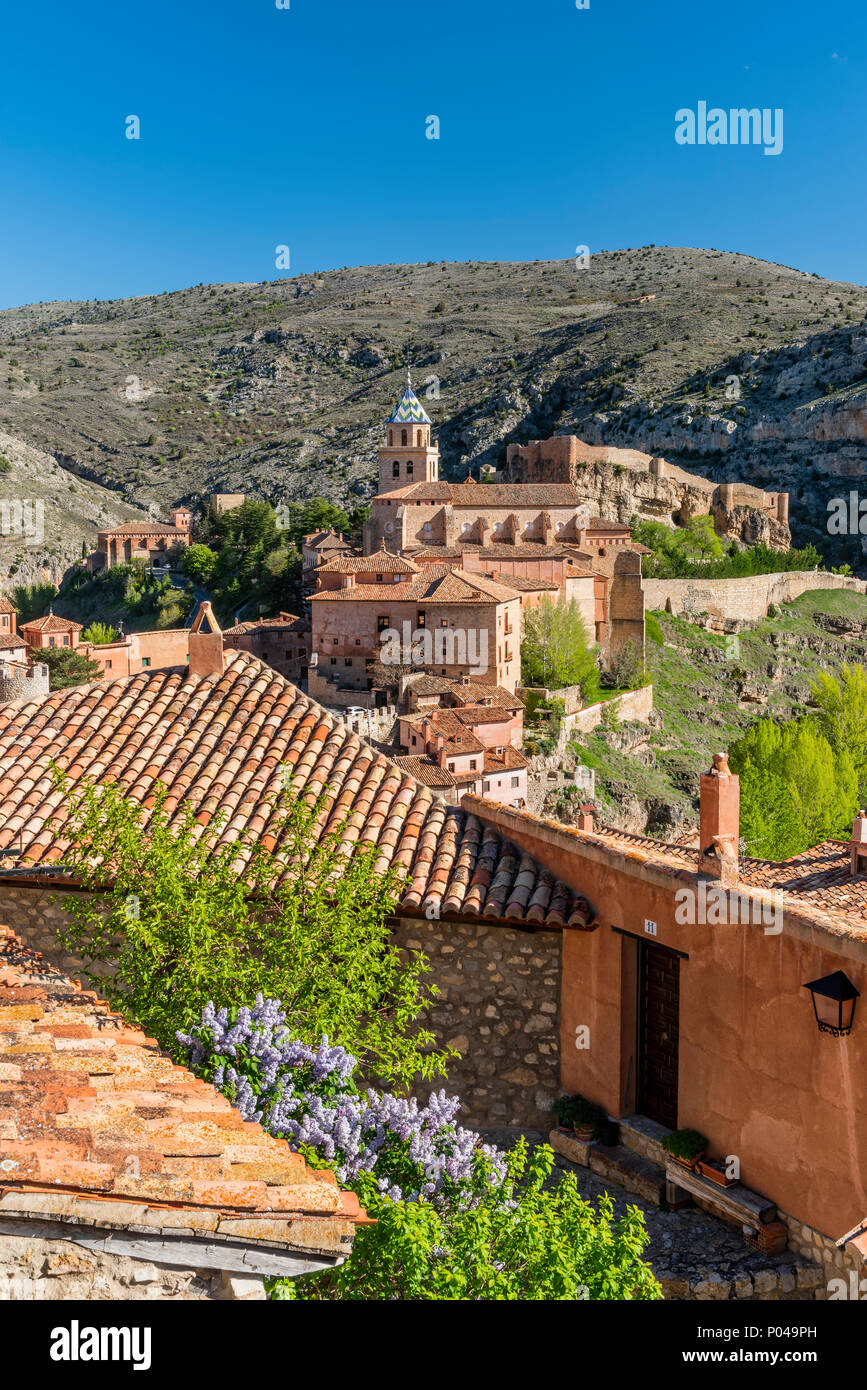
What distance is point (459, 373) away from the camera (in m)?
113

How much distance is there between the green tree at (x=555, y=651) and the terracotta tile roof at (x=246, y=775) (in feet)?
120

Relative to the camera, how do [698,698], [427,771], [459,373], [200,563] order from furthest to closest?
[459,373] < [200,563] < [698,698] < [427,771]

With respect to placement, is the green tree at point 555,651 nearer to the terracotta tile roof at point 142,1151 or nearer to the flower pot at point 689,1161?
the flower pot at point 689,1161

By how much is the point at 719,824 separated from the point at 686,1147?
183 cm

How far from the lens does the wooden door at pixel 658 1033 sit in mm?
6969

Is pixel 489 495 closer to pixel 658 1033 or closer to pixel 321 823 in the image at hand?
pixel 321 823

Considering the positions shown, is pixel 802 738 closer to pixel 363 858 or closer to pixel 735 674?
pixel 735 674

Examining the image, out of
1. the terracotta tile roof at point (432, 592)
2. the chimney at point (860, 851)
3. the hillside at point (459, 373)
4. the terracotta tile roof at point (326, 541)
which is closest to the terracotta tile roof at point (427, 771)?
the terracotta tile roof at point (432, 592)

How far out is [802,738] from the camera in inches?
1435

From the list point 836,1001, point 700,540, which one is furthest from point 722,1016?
point 700,540

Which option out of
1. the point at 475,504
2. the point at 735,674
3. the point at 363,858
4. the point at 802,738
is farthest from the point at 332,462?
the point at 363,858

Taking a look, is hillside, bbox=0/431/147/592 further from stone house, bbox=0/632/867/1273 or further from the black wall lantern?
the black wall lantern

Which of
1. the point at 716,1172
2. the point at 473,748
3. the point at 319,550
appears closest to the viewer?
the point at 716,1172
